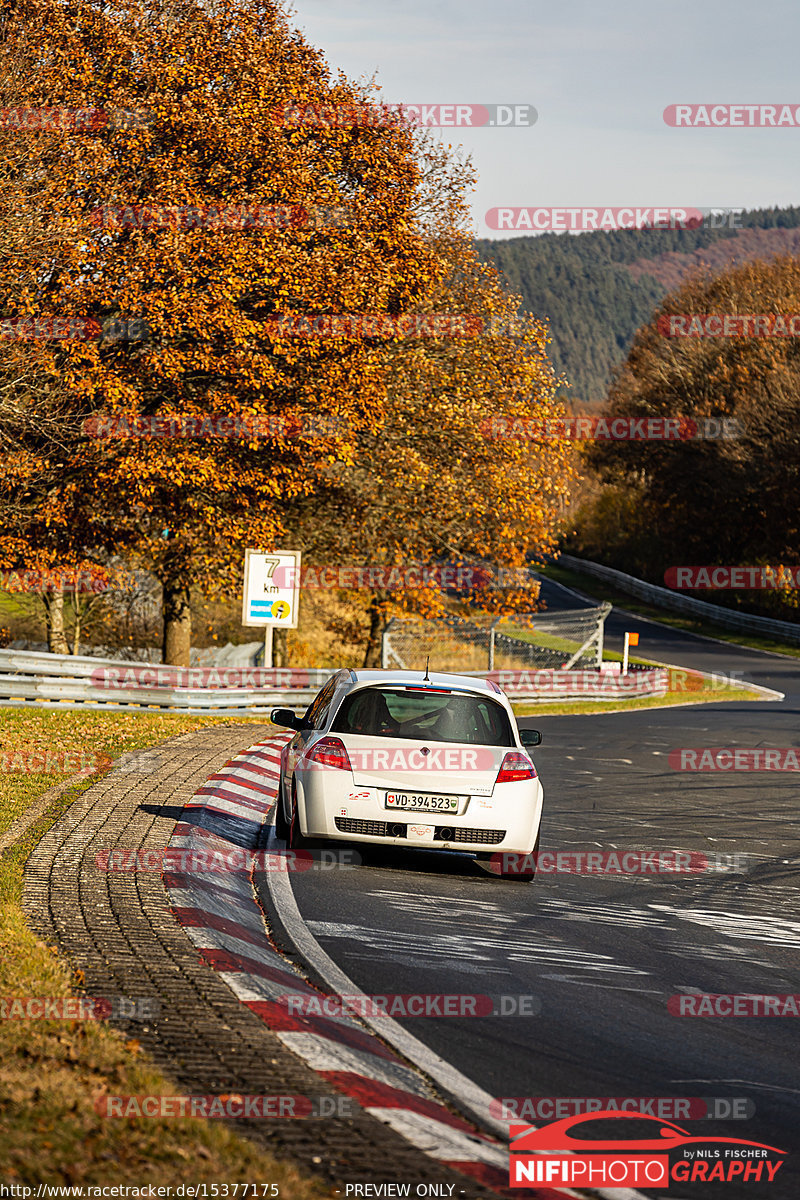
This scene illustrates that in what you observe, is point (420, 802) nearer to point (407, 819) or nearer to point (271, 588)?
point (407, 819)

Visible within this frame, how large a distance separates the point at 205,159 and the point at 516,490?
38.7 ft

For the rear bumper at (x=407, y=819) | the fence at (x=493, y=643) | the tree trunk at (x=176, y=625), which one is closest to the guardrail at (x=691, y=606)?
the fence at (x=493, y=643)

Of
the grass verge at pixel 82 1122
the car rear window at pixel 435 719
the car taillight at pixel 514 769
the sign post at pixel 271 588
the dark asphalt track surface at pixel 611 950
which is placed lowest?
the dark asphalt track surface at pixel 611 950

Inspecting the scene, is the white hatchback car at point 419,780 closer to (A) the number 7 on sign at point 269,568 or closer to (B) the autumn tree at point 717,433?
(A) the number 7 on sign at point 269,568

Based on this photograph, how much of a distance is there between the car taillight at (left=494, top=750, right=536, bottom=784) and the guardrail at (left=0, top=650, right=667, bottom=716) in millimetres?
10923

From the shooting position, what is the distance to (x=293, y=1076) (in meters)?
5.07

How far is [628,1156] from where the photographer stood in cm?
461

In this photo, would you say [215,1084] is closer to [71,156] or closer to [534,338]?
[71,156]

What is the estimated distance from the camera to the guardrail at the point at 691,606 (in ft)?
175

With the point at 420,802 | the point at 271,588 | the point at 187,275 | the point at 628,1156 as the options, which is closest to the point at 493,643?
the point at 271,588

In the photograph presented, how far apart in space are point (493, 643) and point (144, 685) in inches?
451

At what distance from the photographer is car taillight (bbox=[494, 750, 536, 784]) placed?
9.79m

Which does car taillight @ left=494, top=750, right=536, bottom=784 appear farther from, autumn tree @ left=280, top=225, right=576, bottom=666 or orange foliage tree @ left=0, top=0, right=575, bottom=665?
autumn tree @ left=280, top=225, right=576, bottom=666

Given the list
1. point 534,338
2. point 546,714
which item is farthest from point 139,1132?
point 534,338
